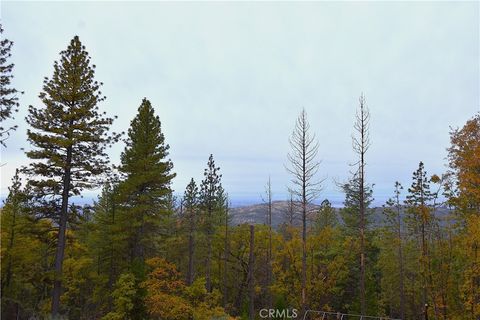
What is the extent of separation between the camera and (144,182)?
23.6m

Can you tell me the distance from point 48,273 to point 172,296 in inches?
270

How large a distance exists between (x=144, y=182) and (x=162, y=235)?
5.00 m

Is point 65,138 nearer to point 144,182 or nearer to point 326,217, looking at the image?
point 144,182

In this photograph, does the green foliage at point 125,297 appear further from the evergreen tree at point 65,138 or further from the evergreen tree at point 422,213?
the evergreen tree at point 422,213

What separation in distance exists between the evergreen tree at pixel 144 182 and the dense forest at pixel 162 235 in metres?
0.08

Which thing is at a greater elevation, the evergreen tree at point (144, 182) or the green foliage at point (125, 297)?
the evergreen tree at point (144, 182)

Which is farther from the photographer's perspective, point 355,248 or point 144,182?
point 355,248

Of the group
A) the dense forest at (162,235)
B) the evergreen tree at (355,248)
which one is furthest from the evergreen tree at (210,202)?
the evergreen tree at (355,248)

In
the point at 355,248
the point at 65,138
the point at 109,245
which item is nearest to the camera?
the point at 65,138

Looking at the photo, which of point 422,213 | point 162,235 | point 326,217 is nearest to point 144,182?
point 162,235

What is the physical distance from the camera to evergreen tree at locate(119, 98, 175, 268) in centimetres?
2327

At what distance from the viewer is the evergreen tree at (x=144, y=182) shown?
76.3 feet

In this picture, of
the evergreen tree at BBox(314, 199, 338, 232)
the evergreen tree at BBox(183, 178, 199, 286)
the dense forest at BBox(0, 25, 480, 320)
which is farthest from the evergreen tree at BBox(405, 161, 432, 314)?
the evergreen tree at BBox(183, 178, 199, 286)

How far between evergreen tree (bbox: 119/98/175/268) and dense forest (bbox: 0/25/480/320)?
82mm
